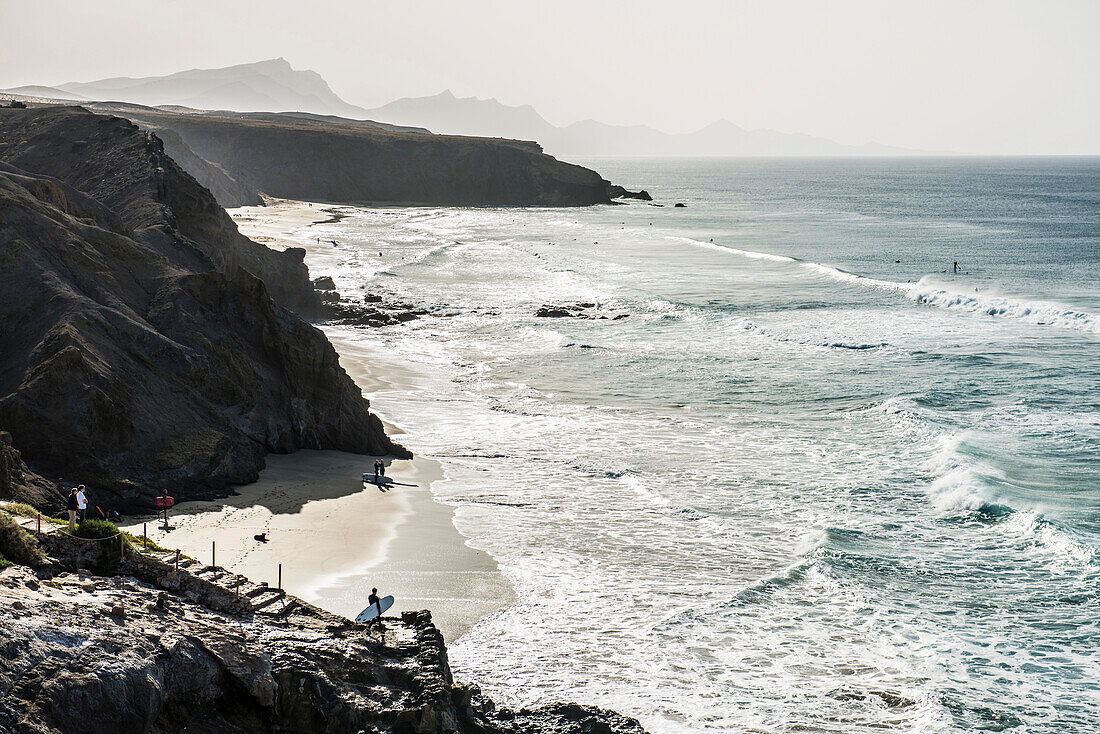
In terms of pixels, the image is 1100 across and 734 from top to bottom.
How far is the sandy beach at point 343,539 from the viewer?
17.2 metres

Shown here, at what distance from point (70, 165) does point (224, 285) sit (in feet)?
46.2

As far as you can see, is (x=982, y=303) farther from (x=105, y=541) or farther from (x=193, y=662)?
(x=193, y=662)

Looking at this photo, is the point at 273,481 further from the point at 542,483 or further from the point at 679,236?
the point at 679,236

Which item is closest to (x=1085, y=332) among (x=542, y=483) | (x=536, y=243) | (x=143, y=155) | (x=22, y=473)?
(x=542, y=483)

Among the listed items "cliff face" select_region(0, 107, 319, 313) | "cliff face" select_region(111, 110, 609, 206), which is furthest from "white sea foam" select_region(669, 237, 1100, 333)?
"cliff face" select_region(111, 110, 609, 206)

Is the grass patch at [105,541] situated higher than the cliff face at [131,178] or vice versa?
the cliff face at [131,178]

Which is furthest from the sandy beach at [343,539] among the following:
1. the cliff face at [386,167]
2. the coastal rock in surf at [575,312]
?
the cliff face at [386,167]

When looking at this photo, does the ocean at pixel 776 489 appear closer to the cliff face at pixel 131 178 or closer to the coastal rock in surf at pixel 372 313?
the coastal rock in surf at pixel 372 313

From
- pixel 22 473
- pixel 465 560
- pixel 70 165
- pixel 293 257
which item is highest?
pixel 70 165

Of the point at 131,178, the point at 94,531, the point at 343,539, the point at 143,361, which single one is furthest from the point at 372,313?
the point at 94,531

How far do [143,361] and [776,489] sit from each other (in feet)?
51.0

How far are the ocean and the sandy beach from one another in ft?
2.28

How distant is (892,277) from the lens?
65000mm

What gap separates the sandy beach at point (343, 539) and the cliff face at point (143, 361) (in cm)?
99
